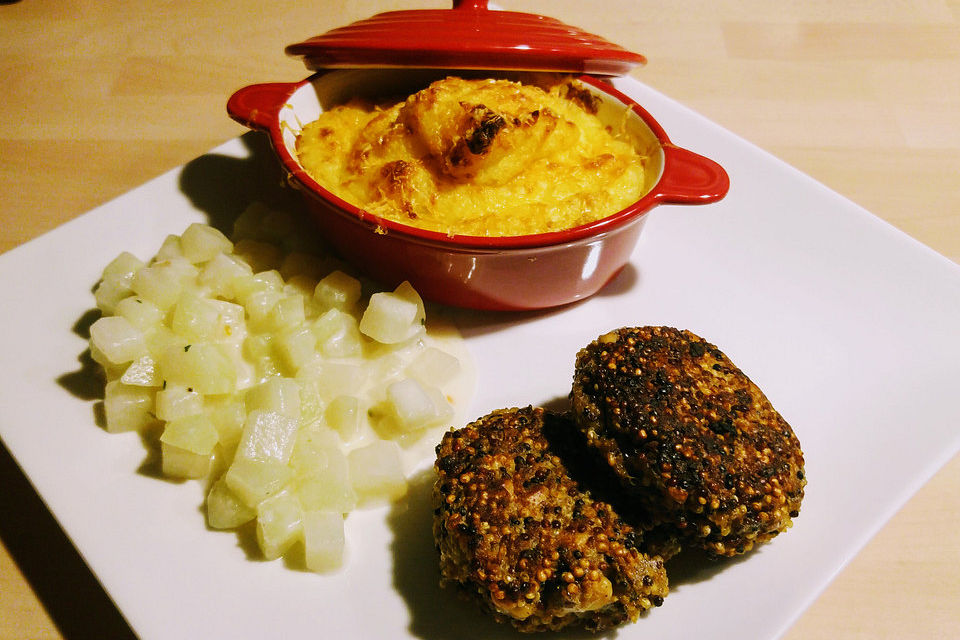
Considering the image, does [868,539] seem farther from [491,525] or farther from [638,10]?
[638,10]

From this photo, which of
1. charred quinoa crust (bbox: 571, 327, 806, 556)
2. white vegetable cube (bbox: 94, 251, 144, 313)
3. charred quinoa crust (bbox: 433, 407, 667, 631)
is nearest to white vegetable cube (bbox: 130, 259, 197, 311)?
white vegetable cube (bbox: 94, 251, 144, 313)

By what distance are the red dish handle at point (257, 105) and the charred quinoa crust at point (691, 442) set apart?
1.11 meters

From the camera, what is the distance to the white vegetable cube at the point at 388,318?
1696 mm

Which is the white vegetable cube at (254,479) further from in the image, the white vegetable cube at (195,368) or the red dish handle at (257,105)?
the red dish handle at (257,105)

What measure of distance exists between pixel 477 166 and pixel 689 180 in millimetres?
558

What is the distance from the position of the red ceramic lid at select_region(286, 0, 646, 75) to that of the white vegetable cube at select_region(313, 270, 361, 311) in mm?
563

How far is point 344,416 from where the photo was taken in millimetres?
1593

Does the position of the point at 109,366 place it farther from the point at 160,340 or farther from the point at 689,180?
the point at 689,180

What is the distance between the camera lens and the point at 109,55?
300cm

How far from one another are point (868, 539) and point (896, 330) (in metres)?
0.69

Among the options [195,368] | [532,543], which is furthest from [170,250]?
[532,543]

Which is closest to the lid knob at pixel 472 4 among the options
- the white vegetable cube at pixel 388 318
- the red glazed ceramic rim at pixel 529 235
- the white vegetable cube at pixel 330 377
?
the red glazed ceramic rim at pixel 529 235

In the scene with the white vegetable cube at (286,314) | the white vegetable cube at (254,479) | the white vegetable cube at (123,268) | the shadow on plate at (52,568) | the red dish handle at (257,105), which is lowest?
the shadow on plate at (52,568)

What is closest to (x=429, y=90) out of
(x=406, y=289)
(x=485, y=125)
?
(x=485, y=125)
